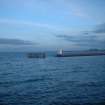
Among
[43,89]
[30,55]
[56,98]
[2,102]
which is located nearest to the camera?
[2,102]

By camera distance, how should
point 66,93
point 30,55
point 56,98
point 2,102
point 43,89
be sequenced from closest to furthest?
point 2,102 → point 56,98 → point 66,93 → point 43,89 → point 30,55

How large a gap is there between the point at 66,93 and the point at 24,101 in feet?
6.01

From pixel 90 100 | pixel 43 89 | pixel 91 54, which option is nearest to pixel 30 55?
pixel 91 54

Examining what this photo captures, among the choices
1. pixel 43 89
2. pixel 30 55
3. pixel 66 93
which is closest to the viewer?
pixel 66 93

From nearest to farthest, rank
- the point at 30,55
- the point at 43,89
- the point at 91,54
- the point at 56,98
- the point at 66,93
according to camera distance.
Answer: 1. the point at 56,98
2. the point at 66,93
3. the point at 43,89
4. the point at 30,55
5. the point at 91,54

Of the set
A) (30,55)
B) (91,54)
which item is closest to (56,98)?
(30,55)

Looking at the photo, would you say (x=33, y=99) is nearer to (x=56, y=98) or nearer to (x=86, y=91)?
(x=56, y=98)

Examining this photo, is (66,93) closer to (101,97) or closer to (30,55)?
(101,97)

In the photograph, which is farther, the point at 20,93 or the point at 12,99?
the point at 20,93

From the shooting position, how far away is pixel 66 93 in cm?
812

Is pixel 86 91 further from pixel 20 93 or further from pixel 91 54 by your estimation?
pixel 91 54

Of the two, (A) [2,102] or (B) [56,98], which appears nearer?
(A) [2,102]

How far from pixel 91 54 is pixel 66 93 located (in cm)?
3588

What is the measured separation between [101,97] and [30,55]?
31.4 m
